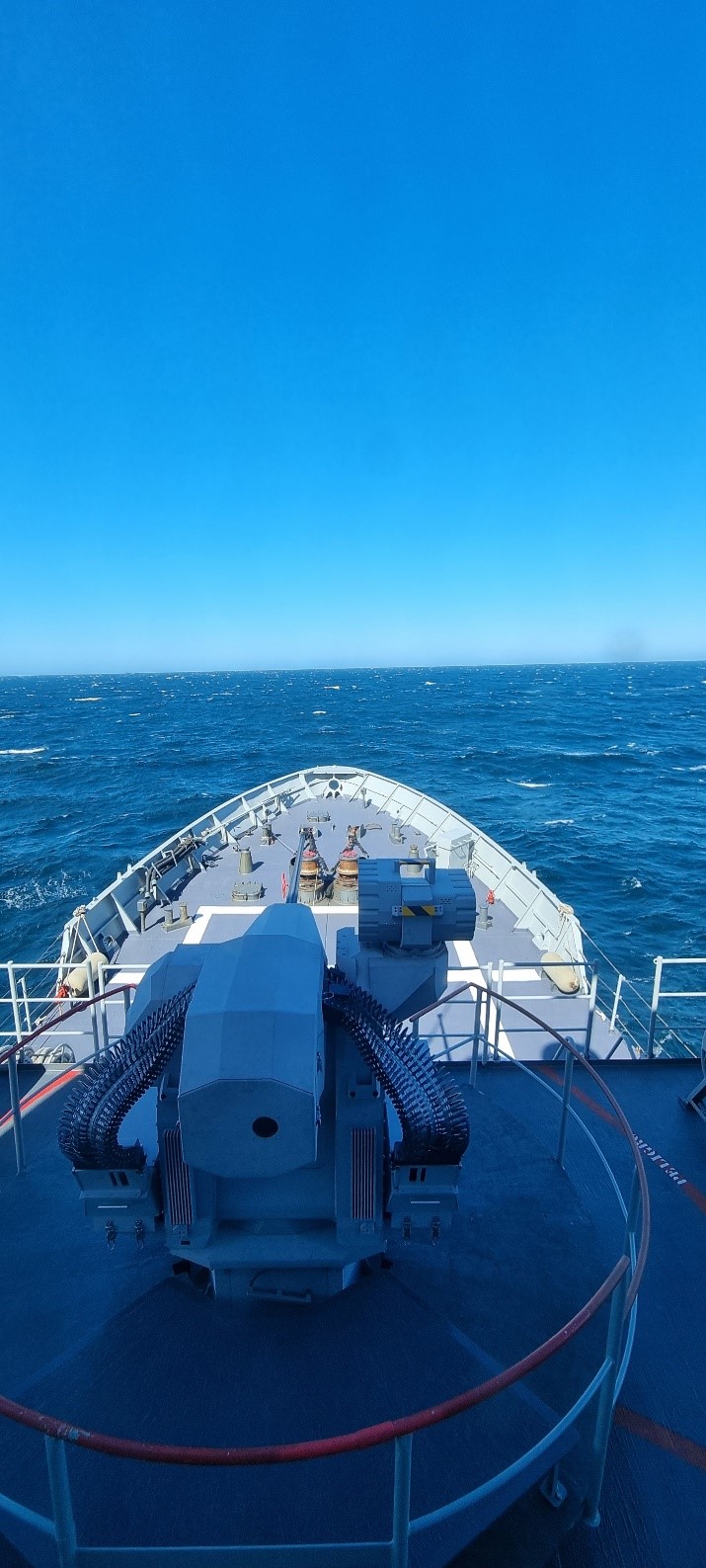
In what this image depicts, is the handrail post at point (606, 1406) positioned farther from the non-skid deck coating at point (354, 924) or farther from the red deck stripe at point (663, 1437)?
the non-skid deck coating at point (354, 924)

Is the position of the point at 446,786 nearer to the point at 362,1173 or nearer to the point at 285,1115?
the point at 362,1173

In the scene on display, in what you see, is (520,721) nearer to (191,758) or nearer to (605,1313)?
(191,758)

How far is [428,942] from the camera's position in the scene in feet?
15.1

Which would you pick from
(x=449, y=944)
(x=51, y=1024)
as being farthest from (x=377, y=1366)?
(x=449, y=944)

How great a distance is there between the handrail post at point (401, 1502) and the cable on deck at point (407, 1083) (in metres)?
1.33

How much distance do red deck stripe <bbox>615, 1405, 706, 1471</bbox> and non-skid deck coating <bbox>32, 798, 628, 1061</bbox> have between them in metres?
3.09

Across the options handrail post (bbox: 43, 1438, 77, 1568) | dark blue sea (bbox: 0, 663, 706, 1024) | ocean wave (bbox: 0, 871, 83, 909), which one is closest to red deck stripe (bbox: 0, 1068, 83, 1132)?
handrail post (bbox: 43, 1438, 77, 1568)

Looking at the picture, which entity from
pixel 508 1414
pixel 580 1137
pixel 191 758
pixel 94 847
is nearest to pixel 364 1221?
pixel 508 1414

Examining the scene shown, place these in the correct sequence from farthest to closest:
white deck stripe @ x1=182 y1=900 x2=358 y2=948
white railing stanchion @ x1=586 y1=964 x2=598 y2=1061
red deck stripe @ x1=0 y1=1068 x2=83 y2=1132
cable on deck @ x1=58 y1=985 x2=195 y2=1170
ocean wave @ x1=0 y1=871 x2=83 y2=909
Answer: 1. ocean wave @ x1=0 y1=871 x2=83 y2=909
2. white deck stripe @ x1=182 y1=900 x2=358 y2=948
3. white railing stanchion @ x1=586 y1=964 x2=598 y2=1061
4. red deck stripe @ x1=0 y1=1068 x2=83 y2=1132
5. cable on deck @ x1=58 y1=985 x2=195 y2=1170

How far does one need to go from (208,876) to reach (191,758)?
48543 millimetres

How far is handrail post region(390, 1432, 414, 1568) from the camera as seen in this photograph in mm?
2617

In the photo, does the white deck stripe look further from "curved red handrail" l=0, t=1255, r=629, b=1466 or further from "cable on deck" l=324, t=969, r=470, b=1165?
"curved red handrail" l=0, t=1255, r=629, b=1466

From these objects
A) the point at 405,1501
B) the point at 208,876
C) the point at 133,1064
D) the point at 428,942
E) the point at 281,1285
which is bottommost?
the point at 208,876

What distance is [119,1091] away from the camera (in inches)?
151
